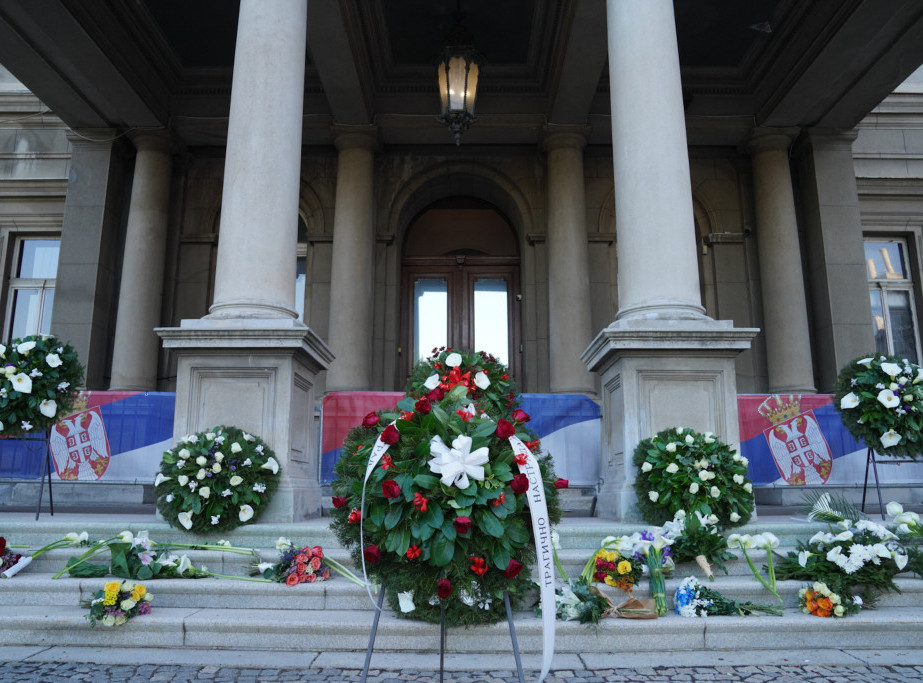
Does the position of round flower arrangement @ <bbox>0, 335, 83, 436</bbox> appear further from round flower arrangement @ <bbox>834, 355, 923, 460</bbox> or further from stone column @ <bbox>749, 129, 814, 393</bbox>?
stone column @ <bbox>749, 129, 814, 393</bbox>

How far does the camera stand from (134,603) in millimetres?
4109

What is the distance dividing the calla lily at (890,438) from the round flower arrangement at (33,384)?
291 inches

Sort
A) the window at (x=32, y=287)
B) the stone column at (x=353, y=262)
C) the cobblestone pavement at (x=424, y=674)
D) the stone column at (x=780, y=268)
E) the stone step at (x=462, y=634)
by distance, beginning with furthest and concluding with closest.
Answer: the window at (x=32, y=287), the stone column at (x=780, y=268), the stone column at (x=353, y=262), the stone step at (x=462, y=634), the cobblestone pavement at (x=424, y=674)

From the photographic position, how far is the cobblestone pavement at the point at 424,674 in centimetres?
357

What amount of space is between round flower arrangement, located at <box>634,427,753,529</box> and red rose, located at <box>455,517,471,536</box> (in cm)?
290

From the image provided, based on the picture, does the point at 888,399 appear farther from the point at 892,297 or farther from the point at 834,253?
the point at 892,297

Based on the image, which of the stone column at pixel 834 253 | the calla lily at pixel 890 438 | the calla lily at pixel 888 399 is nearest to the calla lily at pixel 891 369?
the calla lily at pixel 888 399

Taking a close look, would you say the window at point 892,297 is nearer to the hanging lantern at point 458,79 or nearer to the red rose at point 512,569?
the hanging lantern at point 458,79

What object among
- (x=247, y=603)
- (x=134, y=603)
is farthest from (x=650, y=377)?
(x=134, y=603)

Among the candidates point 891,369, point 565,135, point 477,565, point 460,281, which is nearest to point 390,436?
point 477,565

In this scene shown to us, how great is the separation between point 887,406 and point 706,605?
3.09 m

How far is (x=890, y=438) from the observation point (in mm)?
6098

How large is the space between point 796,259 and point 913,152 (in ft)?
12.1

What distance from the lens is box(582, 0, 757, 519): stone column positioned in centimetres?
608
